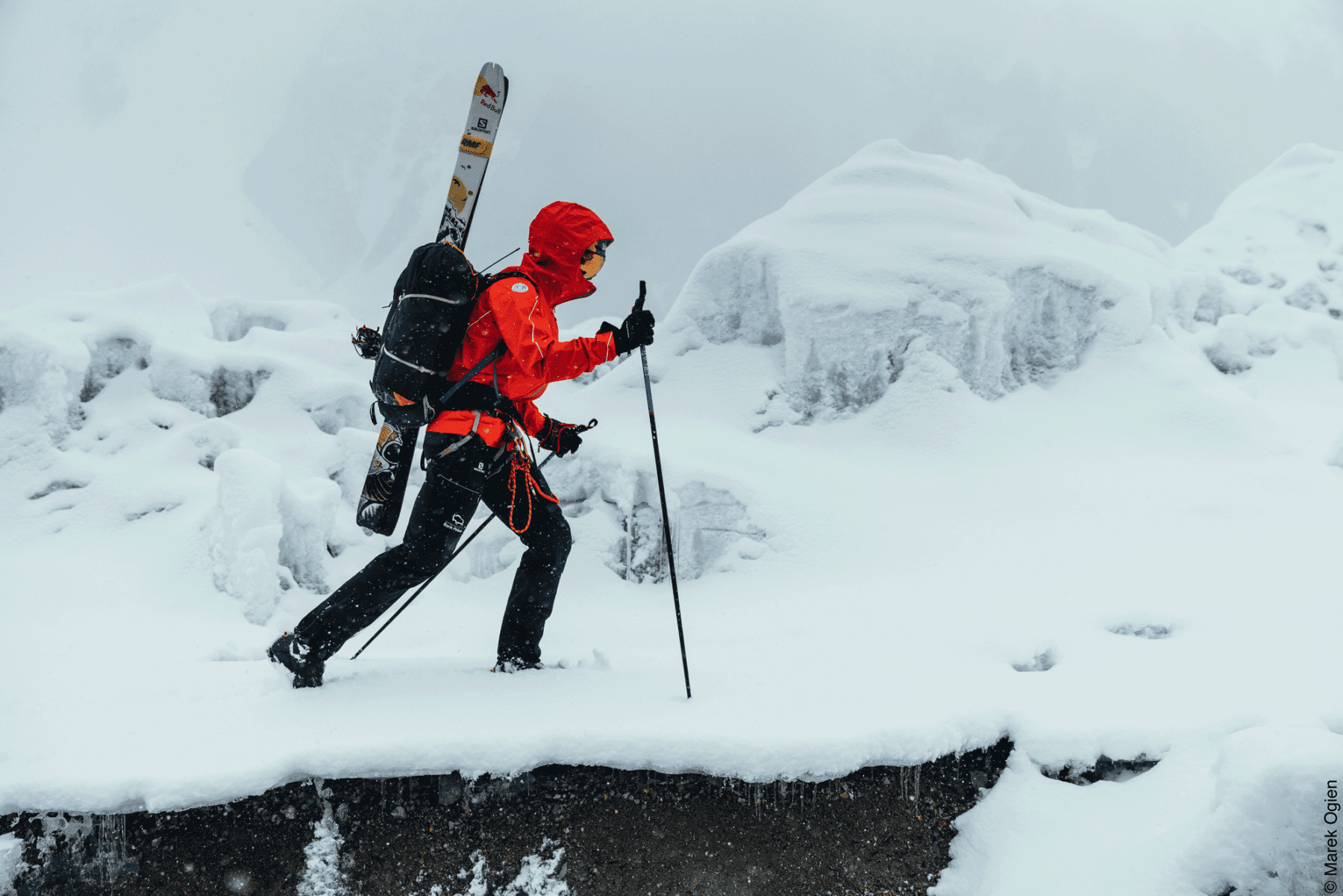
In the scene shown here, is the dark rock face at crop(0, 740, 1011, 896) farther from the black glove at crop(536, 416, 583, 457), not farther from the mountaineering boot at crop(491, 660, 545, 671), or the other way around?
the black glove at crop(536, 416, 583, 457)

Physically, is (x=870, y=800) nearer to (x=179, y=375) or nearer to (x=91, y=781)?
(x=91, y=781)

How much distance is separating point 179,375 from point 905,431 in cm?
1306

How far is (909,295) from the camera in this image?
10.7m

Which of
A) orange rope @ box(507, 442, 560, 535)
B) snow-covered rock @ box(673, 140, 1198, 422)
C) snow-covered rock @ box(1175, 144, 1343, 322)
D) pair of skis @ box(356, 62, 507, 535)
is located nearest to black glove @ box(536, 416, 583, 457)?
orange rope @ box(507, 442, 560, 535)

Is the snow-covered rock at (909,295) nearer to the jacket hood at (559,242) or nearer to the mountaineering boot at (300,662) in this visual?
the jacket hood at (559,242)

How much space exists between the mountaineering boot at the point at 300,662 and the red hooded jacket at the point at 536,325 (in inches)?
50.2

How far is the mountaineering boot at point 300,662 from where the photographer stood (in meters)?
3.41

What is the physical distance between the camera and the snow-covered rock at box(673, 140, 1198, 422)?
10594 millimetres

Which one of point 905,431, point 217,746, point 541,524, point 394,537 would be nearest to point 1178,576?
point 905,431

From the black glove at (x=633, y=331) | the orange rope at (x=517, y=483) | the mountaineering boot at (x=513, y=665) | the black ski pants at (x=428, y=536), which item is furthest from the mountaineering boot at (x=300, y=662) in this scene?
the black glove at (x=633, y=331)

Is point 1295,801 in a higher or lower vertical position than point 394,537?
lower

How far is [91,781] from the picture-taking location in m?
2.69

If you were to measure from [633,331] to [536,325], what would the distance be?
0.55 meters

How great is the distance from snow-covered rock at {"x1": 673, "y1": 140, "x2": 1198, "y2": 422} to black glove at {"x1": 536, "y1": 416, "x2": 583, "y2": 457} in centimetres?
698
